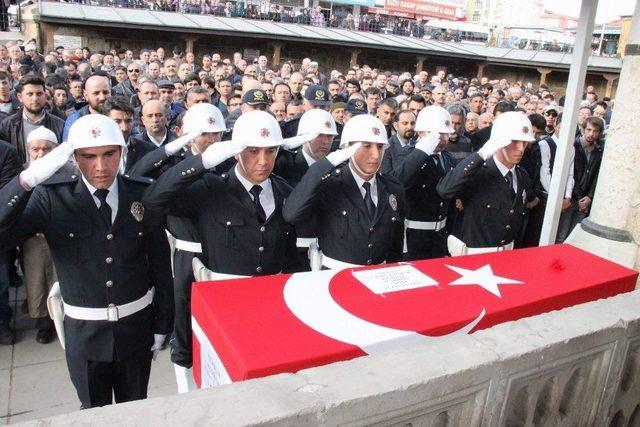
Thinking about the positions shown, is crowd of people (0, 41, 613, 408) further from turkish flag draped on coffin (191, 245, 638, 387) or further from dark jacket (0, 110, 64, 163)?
turkish flag draped on coffin (191, 245, 638, 387)

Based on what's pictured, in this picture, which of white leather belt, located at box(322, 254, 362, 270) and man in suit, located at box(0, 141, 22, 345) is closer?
white leather belt, located at box(322, 254, 362, 270)

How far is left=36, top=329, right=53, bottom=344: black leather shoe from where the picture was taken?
4156mm

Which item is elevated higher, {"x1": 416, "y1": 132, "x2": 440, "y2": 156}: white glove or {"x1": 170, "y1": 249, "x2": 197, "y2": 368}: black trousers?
{"x1": 416, "y1": 132, "x2": 440, "y2": 156}: white glove

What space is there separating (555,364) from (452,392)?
1.76ft

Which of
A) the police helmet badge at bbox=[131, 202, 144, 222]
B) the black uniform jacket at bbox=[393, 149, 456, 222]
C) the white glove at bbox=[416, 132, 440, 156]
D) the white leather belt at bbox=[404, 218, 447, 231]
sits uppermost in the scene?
the white glove at bbox=[416, 132, 440, 156]

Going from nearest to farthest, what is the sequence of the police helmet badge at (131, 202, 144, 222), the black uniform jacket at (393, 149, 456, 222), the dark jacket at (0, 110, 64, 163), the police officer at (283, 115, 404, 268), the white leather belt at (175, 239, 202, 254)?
the police helmet badge at (131, 202, 144, 222)
the police officer at (283, 115, 404, 268)
the white leather belt at (175, 239, 202, 254)
the black uniform jacket at (393, 149, 456, 222)
the dark jacket at (0, 110, 64, 163)

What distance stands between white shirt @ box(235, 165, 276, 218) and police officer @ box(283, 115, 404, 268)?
21 centimetres

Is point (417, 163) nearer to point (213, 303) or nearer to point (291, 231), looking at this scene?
point (291, 231)

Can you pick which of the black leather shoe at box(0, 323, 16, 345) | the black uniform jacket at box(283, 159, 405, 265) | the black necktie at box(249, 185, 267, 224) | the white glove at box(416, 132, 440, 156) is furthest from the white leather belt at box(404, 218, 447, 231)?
the black leather shoe at box(0, 323, 16, 345)

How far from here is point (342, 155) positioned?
3.10 metres

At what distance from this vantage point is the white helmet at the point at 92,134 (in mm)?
2412

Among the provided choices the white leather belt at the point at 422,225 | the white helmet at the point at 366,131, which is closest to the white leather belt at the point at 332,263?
the white helmet at the point at 366,131

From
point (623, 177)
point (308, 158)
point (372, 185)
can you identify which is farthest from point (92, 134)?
point (623, 177)

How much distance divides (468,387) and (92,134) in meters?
1.98
